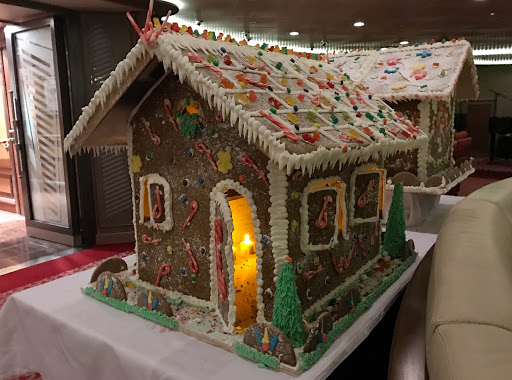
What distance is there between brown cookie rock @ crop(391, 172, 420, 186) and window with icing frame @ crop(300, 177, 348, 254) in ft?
6.82

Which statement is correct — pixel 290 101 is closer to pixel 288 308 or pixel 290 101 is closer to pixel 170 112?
pixel 170 112

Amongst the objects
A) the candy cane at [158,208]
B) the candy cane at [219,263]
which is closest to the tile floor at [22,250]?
the candy cane at [158,208]

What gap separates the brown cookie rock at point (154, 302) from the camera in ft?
6.46

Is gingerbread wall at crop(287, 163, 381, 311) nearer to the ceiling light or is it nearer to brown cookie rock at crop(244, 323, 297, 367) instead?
brown cookie rock at crop(244, 323, 297, 367)

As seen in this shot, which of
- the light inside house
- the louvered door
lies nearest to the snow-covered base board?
the light inside house

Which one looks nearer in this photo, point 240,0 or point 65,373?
point 65,373

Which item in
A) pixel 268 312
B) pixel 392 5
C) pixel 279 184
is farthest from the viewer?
pixel 392 5

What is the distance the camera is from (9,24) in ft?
18.4

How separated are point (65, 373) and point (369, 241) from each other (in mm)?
1786

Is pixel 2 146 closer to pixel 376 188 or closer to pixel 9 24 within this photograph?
pixel 9 24

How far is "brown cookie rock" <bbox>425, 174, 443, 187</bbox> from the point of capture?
399 cm

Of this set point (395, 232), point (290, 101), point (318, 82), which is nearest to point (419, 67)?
point (395, 232)

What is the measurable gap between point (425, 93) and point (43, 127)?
4.67 metres

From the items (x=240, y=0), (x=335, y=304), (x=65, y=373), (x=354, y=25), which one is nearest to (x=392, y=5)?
(x=354, y=25)
